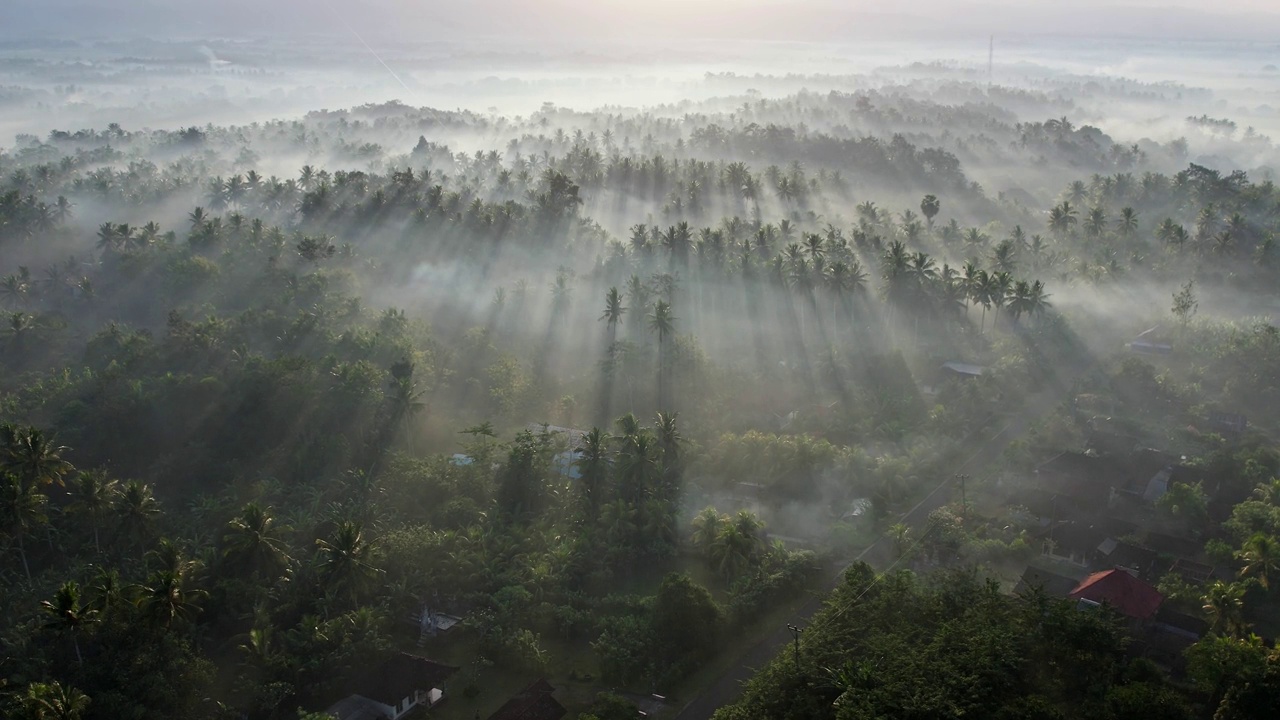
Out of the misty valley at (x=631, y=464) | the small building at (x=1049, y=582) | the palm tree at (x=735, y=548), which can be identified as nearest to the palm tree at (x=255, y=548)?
the misty valley at (x=631, y=464)

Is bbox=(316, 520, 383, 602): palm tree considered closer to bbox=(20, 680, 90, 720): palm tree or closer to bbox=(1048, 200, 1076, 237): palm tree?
bbox=(20, 680, 90, 720): palm tree

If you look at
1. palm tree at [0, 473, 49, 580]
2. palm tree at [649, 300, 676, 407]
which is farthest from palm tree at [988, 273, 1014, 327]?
palm tree at [0, 473, 49, 580]

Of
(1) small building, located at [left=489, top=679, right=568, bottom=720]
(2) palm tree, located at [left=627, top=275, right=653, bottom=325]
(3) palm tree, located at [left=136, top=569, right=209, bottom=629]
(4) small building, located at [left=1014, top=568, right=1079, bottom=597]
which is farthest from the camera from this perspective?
(2) palm tree, located at [left=627, top=275, right=653, bottom=325]

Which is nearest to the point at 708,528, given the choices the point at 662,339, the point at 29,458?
the point at 662,339

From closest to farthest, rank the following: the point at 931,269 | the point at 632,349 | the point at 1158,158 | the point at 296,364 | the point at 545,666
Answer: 1. the point at 545,666
2. the point at 296,364
3. the point at 632,349
4. the point at 931,269
5. the point at 1158,158

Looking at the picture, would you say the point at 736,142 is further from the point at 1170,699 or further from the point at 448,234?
the point at 1170,699

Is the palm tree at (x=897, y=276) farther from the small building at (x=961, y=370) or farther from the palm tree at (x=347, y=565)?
the palm tree at (x=347, y=565)

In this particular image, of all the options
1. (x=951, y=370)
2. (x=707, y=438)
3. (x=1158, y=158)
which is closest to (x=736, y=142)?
(x=1158, y=158)
